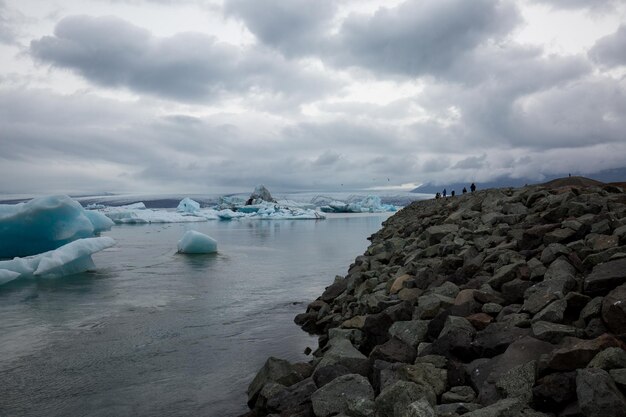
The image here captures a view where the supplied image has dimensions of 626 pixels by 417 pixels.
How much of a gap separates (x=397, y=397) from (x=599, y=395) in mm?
1068

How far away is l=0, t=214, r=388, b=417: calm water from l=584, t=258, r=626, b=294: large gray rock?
3.27 metres

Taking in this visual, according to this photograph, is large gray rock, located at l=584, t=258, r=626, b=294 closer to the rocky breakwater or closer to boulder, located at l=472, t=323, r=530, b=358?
the rocky breakwater

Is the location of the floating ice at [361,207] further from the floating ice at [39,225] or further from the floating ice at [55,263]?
the floating ice at [55,263]

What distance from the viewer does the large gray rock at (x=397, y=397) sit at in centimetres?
278

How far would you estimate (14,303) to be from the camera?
9.10 metres

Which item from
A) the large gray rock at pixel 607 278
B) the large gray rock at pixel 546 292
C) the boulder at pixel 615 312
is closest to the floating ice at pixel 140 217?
the large gray rock at pixel 546 292

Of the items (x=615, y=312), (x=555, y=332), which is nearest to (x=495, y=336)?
(x=555, y=332)

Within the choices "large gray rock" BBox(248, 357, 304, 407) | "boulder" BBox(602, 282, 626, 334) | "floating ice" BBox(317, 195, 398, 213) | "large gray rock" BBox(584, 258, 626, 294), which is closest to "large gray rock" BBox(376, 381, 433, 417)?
"boulder" BBox(602, 282, 626, 334)

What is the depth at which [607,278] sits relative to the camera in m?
3.48

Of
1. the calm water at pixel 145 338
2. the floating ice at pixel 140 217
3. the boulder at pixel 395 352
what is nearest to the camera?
the boulder at pixel 395 352

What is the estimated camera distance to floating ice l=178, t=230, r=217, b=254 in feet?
56.8

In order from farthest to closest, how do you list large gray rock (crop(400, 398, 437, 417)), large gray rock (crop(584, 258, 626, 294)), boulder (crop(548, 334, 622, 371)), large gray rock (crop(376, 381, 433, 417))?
1. large gray rock (crop(584, 258, 626, 294))
2. large gray rock (crop(376, 381, 433, 417))
3. boulder (crop(548, 334, 622, 371))
4. large gray rock (crop(400, 398, 437, 417))

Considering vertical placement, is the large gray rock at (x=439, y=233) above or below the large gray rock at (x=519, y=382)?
above

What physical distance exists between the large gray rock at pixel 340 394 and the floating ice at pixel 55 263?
10306mm
